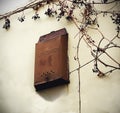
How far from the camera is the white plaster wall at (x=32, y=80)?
257 centimetres

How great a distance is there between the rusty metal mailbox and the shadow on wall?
0.15 ft

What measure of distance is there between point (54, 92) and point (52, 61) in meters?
0.28

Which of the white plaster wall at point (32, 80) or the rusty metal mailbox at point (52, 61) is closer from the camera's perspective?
the white plaster wall at point (32, 80)

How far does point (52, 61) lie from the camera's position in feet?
9.40

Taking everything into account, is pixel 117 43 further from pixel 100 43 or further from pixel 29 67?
pixel 29 67

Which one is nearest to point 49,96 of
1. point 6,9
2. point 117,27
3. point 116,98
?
point 116,98

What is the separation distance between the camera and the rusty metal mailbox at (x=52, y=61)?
279cm

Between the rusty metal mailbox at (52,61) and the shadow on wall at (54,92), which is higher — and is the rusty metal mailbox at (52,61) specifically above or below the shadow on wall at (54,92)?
above

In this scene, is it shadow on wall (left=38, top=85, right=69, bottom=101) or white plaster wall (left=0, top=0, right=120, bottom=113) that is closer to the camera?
white plaster wall (left=0, top=0, right=120, bottom=113)

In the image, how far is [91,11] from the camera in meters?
2.96

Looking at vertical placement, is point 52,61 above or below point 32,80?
above

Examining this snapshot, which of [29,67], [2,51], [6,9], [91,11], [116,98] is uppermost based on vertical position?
[6,9]

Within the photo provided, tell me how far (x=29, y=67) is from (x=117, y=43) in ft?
3.13

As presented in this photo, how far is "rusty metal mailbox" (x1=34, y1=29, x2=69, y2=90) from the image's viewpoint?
2.79 metres
